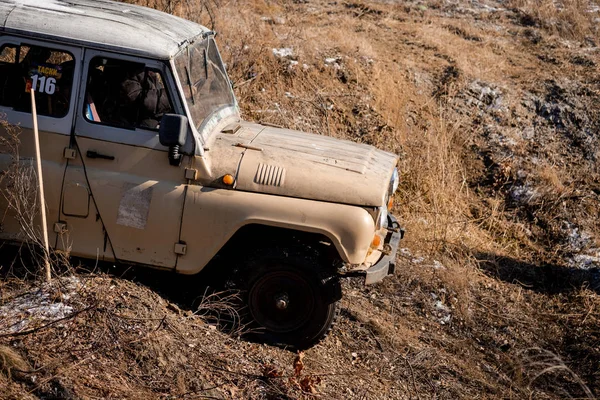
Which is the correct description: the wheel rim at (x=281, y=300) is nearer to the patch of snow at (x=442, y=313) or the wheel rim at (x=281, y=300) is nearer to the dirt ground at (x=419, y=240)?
the dirt ground at (x=419, y=240)

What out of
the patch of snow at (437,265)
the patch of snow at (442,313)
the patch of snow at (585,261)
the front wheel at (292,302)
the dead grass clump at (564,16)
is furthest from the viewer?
the dead grass clump at (564,16)

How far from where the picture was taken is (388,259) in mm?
4996

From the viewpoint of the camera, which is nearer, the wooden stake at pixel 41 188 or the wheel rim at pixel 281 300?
the wooden stake at pixel 41 188

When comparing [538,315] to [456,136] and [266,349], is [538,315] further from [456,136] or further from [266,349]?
[456,136]

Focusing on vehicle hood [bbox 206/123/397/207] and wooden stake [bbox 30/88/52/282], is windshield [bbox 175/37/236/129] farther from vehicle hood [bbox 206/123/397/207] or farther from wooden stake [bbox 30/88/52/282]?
wooden stake [bbox 30/88/52/282]

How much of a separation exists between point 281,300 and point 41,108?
6.73 ft

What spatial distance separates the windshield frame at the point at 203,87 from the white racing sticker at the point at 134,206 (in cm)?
54

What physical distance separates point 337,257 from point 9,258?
2.41 metres

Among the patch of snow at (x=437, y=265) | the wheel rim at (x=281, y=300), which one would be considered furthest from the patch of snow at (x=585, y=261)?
the wheel rim at (x=281, y=300)

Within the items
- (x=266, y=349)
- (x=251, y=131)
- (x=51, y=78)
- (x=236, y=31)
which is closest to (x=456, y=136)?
(x=236, y=31)

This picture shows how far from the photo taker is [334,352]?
5211mm

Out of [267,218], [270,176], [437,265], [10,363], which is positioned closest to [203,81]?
[270,176]

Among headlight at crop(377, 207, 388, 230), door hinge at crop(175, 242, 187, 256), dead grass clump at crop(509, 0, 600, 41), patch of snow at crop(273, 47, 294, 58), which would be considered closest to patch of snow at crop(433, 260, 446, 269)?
headlight at crop(377, 207, 388, 230)

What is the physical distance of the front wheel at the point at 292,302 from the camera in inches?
190
